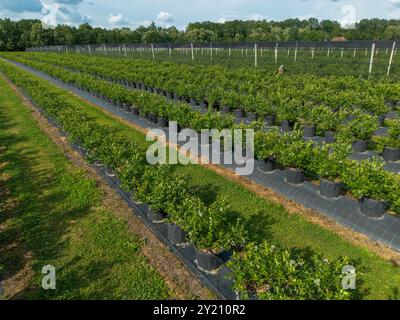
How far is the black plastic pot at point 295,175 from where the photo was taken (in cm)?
874

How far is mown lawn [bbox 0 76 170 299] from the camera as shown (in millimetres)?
5992

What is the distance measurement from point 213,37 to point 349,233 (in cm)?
8971

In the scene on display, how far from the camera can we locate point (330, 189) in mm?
7984

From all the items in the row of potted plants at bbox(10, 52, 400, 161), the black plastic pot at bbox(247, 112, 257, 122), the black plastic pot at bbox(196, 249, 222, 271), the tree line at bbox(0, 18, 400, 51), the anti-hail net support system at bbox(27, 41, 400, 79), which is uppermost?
the tree line at bbox(0, 18, 400, 51)

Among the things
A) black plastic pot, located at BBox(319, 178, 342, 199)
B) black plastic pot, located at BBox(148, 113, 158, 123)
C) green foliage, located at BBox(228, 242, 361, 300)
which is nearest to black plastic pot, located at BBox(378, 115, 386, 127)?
black plastic pot, located at BBox(319, 178, 342, 199)

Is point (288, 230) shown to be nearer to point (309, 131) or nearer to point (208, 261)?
point (208, 261)

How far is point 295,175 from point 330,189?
107cm

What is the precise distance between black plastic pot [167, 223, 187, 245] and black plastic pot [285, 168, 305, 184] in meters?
3.75

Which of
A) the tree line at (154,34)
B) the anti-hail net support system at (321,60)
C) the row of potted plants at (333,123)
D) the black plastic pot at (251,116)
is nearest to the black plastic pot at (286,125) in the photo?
the row of potted plants at (333,123)

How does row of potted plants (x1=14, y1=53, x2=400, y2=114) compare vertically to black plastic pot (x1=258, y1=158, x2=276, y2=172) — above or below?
above

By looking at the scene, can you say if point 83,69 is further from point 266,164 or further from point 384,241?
point 384,241

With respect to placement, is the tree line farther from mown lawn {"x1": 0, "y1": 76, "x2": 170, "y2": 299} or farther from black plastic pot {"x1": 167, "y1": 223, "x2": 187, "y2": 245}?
black plastic pot {"x1": 167, "y1": 223, "x2": 187, "y2": 245}

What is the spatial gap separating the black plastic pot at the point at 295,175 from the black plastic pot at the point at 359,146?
122 inches

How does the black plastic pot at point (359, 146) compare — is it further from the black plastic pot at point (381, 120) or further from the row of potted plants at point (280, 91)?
the black plastic pot at point (381, 120)
